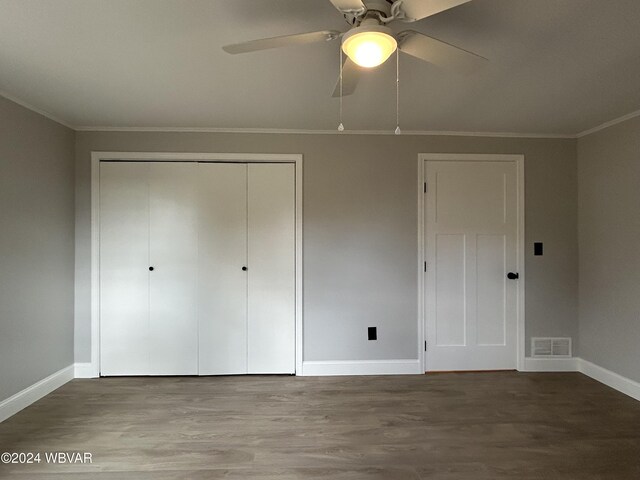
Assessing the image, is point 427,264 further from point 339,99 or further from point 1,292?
point 1,292

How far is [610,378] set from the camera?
2729 mm

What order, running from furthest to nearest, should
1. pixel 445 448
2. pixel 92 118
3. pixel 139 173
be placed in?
pixel 139 173, pixel 92 118, pixel 445 448

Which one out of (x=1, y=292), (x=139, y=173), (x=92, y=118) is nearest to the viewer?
(x=1, y=292)

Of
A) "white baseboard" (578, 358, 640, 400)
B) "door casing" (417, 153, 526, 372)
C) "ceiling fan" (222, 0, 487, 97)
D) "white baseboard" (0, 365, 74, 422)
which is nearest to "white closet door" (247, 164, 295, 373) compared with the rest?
"door casing" (417, 153, 526, 372)

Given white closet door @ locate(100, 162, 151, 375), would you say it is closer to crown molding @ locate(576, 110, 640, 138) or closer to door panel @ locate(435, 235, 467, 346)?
door panel @ locate(435, 235, 467, 346)

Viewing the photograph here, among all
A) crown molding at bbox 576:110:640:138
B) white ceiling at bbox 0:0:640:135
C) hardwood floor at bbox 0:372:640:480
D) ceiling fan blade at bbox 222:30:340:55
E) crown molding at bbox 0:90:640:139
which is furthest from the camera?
crown molding at bbox 0:90:640:139

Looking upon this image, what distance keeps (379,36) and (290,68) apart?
0.86 metres

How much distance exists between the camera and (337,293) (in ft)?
9.75

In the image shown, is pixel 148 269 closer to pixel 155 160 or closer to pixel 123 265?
pixel 123 265

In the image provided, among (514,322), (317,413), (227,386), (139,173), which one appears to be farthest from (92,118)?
(514,322)

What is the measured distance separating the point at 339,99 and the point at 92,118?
2.02m

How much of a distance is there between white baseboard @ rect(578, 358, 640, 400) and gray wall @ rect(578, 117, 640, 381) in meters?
0.04

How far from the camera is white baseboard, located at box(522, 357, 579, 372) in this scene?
3.02 metres

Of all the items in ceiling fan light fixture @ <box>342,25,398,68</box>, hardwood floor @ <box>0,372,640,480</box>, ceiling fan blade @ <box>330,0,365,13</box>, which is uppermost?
ceiling fan blade @ <box>330,0,365,13</box>
